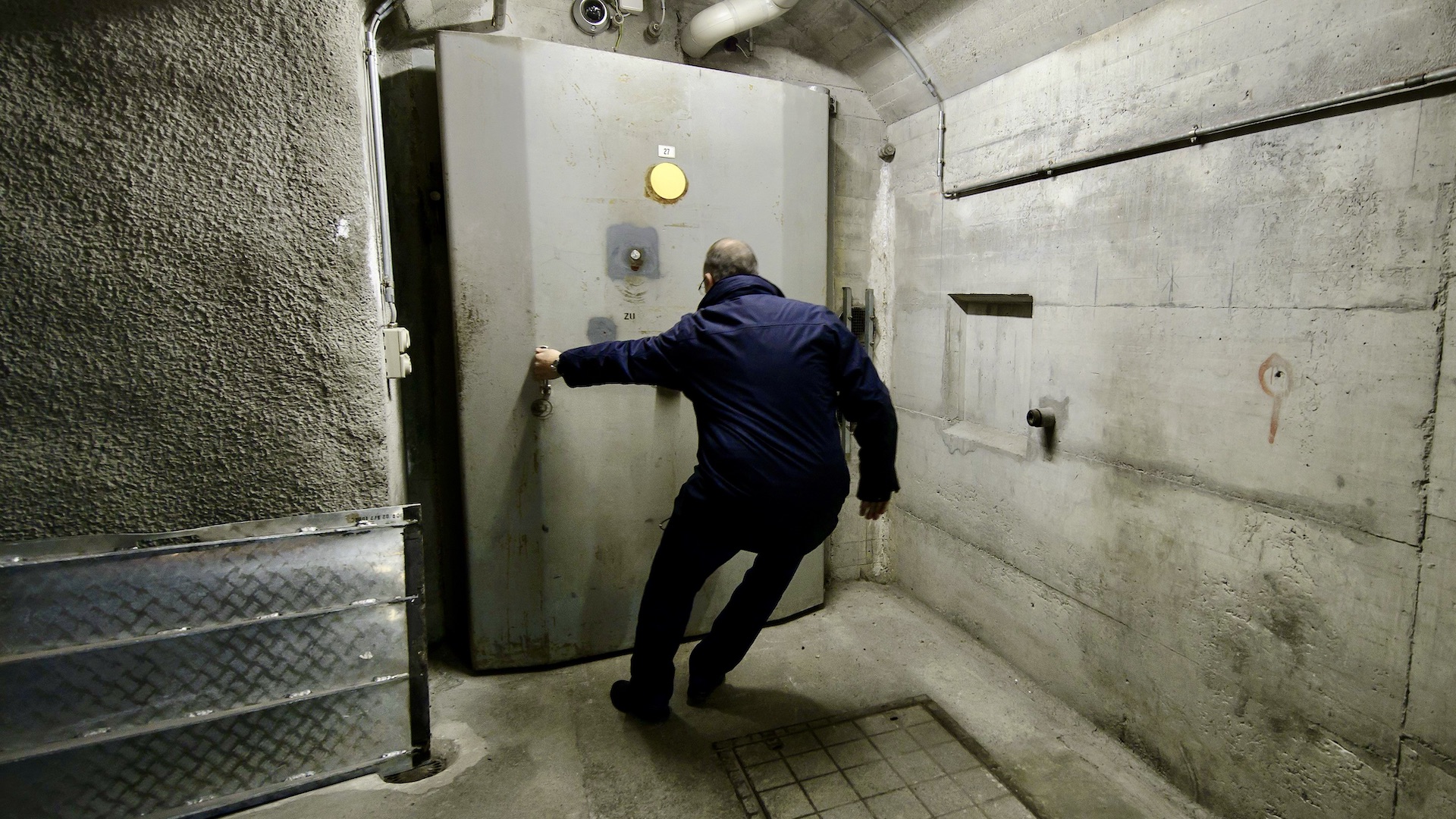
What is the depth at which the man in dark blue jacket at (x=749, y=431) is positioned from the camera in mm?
1904

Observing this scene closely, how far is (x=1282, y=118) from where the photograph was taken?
160cm

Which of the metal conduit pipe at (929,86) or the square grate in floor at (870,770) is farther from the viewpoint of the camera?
the metal conduit pipe at (929,86)

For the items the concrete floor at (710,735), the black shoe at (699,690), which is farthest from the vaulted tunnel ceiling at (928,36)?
the black shoe at (699,690)

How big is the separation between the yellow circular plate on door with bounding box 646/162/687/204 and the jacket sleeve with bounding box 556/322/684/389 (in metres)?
0.61

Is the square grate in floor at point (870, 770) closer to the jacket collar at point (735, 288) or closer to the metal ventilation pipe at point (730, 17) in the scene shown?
the jacket collar at point (735, 288)

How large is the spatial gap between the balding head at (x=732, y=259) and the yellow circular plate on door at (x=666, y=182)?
353 millimetres

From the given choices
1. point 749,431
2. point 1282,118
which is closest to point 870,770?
point 749,431

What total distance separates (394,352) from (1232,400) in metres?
2.22

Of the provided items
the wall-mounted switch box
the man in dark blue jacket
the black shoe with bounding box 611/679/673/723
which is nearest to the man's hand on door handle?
the man in dark blue jacket

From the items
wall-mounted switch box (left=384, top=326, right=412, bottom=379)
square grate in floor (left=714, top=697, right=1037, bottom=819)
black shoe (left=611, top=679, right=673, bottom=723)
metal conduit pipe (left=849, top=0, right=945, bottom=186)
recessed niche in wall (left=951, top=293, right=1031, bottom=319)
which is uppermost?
metal conduit pipe (left=849, top=0, right=945, bottom=186)

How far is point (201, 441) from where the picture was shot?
5.23 feet

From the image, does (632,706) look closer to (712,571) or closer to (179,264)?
(712,571)

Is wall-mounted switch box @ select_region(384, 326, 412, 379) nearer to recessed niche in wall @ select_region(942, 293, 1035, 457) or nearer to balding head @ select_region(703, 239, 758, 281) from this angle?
balding head @ select_region(703, 239, 758, 281)

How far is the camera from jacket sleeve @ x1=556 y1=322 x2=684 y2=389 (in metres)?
2.02
